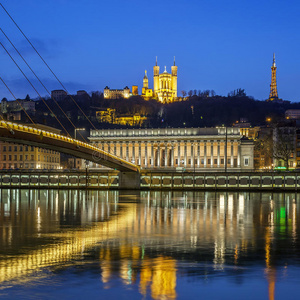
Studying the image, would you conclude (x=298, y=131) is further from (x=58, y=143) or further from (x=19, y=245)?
(x=19, y=245)

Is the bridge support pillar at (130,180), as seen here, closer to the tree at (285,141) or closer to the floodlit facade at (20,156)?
the floodlit facade at (20,156)

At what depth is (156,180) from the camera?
94375 millimetres

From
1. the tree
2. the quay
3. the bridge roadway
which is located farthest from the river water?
the tree

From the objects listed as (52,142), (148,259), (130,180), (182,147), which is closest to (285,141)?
(182,147)

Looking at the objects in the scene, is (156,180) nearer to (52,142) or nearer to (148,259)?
(52,142)

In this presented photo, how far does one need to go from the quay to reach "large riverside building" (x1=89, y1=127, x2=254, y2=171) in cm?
6200

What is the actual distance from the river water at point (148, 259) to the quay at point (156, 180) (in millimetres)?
55392

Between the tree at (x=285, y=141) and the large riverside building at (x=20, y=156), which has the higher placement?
the tree at (x=285, y=141)

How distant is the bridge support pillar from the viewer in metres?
92.2

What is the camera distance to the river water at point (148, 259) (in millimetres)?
15055

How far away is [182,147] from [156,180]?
69.4 m

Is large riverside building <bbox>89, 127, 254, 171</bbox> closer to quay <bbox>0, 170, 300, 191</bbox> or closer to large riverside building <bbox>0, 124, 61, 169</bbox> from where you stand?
large riverside building <bbox>0, 124, 61, 169</bbox>

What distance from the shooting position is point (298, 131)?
150m

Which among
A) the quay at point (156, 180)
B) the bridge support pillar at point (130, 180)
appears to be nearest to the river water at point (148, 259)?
the quay at point (156, 180)
